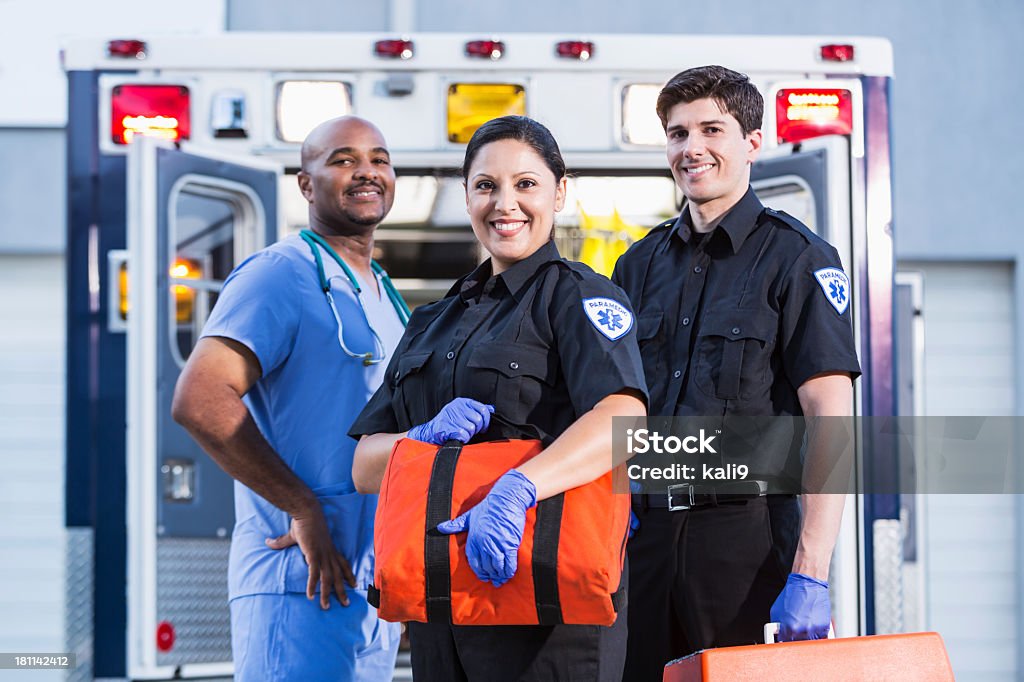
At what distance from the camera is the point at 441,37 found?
360 cm

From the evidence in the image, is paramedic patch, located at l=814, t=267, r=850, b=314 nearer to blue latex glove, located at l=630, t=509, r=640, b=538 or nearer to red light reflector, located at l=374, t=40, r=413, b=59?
blue latex glove, located at l=630, t=509, r=640, b=538

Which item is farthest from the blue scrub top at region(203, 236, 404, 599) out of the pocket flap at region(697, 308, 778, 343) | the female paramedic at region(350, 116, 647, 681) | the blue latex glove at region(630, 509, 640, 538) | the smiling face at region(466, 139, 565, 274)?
the pocket flap at region(697, 308, 778, 343)

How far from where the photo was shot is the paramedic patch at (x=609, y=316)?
203 centimetres

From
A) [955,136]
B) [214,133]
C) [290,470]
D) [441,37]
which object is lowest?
[290,470]

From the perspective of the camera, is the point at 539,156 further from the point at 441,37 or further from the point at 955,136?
the point at 955,136

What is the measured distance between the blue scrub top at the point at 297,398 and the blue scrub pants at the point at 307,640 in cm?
5

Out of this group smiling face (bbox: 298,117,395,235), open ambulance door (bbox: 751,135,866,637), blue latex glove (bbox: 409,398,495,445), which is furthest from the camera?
open ambulance door (bbox: 751,135,866,637)

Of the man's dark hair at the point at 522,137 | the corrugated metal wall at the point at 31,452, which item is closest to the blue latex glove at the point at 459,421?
the man's dark hair at the point at 522,137

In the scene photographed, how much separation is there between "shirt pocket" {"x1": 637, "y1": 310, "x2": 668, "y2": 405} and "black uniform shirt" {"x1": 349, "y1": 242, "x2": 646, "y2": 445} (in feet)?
1.30

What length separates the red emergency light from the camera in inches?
140

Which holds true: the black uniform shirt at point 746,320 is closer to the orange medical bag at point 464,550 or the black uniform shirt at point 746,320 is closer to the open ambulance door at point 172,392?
the orange medical bag at point 464,550

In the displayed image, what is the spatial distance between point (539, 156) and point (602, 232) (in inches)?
91.5

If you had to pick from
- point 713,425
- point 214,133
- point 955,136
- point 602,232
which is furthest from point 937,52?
point 713,425

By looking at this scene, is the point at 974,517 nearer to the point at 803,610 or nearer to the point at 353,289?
the point at 353,289
